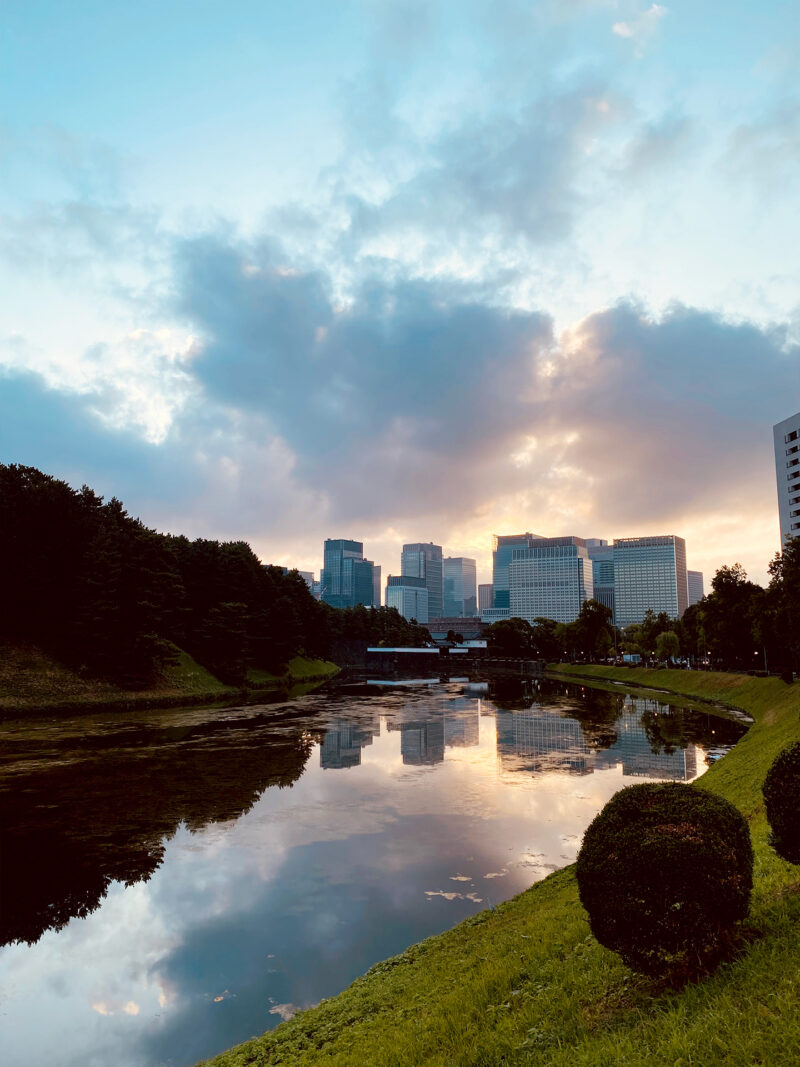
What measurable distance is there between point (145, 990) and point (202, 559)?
93.8 metres

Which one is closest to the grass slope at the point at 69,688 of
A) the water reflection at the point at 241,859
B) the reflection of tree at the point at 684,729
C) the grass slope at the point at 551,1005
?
the water reflection at the point at 241,859

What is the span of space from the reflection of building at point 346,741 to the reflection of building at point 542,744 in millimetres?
10067

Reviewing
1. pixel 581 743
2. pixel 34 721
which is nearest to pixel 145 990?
pixel 581 743

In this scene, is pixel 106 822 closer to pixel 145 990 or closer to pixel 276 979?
pixel 145 990

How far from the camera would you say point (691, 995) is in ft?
25.4

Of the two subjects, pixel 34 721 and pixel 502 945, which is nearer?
pixel 502 945

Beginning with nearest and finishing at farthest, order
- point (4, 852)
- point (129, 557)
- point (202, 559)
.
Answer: point (4, 852) < point (129, 557) < point (202, 559)

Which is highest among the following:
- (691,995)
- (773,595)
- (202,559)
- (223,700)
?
(202,559)

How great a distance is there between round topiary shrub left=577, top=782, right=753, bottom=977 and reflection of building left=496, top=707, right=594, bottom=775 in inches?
1092

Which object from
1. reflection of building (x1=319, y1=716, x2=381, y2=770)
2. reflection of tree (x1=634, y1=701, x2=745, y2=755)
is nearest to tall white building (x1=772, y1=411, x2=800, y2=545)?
reflection of tree (x1=634, y1=701, x2=745, y2=755)

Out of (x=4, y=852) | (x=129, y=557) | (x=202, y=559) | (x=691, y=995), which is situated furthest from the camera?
(x=202, y=559)

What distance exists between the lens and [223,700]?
7944cm

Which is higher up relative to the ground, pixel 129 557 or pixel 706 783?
pixel 129 557

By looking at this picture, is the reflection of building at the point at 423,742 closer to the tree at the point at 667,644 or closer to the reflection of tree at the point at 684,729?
the reflection of tree at the point at 684,729
